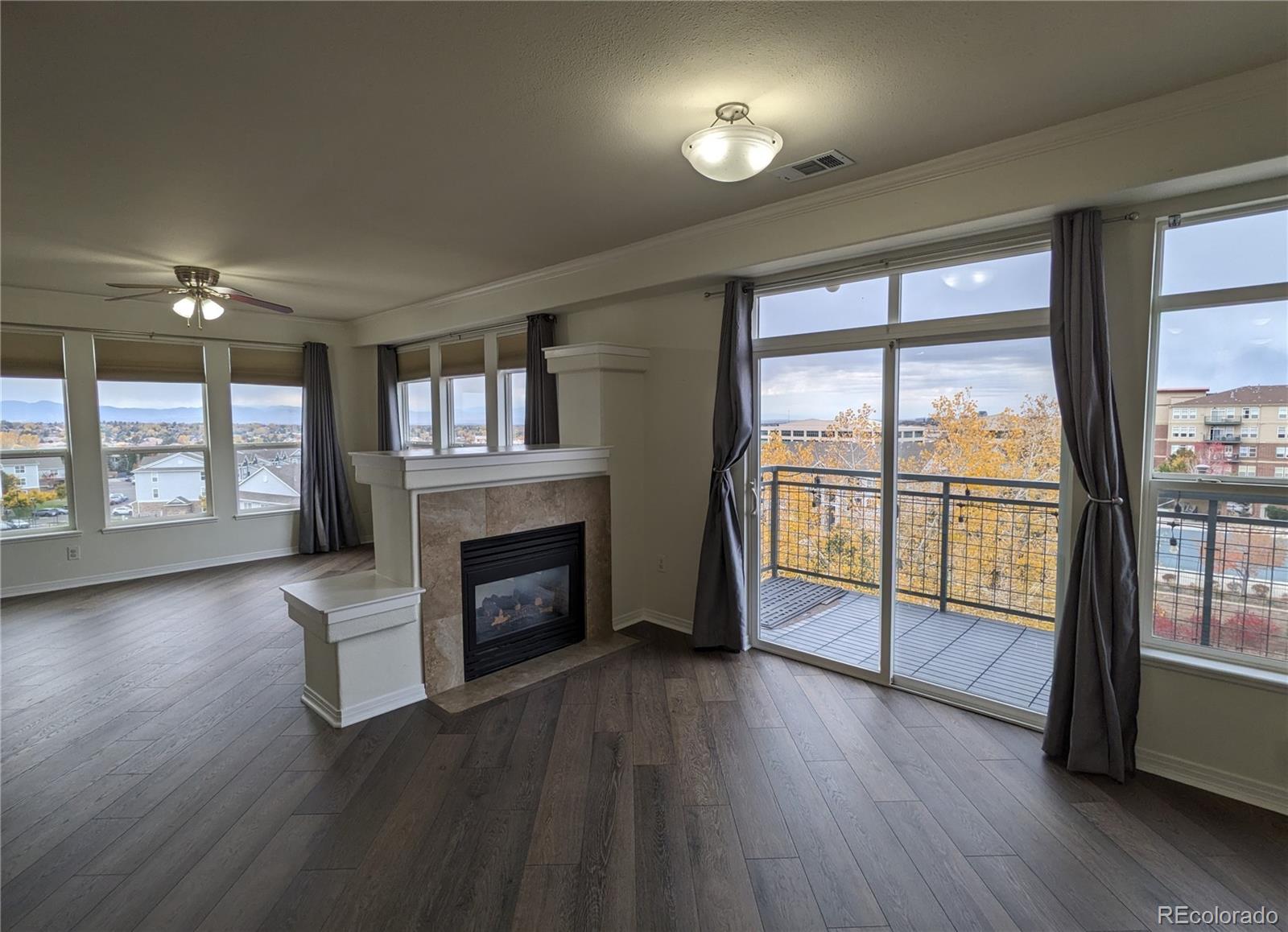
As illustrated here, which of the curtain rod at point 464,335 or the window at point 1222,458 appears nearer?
the window at point 1222,458

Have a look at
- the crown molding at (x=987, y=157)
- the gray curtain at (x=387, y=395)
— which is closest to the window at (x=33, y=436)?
the gray curtain at (x=387, y=395)

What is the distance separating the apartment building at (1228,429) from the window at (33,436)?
785cm

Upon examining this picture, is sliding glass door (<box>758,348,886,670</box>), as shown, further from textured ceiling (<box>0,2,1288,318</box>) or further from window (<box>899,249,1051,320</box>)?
textured ceiling (<box>0,2,1288,318</box>)

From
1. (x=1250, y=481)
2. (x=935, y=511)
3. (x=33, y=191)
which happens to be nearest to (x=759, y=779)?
(x=935, y=511)

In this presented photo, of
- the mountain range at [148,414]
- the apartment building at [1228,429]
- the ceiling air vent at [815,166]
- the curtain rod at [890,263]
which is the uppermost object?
the ceiling air vent at [815,166]

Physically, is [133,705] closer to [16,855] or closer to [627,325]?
[16,855]

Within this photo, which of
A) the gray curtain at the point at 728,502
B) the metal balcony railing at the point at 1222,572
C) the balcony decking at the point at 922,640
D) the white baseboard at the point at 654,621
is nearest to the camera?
the metal balcony railing at the point at 1222,572

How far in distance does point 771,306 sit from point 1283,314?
7.34 feet

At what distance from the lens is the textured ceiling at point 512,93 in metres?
1.68

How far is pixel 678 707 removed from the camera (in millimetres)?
3053

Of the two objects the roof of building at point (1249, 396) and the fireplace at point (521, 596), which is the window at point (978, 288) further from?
the fireplace at point (521, 596)

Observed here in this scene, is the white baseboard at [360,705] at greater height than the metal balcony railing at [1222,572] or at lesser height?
lesser

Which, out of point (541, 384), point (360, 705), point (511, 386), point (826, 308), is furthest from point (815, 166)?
point (511, 386)

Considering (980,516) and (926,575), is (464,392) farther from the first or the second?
(980,516)
